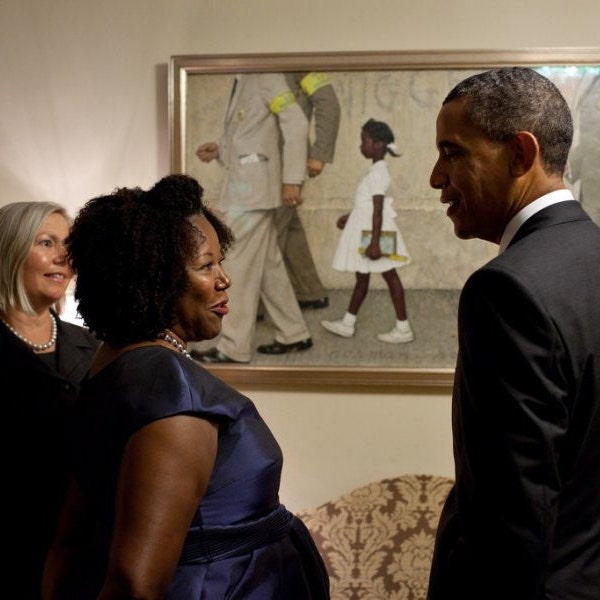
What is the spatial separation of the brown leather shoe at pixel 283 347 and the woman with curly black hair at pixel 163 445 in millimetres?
1552

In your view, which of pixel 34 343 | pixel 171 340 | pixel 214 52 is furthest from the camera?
pixel 214 52

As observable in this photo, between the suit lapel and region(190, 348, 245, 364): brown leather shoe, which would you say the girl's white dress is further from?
the suit lapel

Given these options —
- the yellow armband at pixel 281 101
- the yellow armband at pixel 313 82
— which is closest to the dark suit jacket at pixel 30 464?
the yellow armband at pixel 281 101

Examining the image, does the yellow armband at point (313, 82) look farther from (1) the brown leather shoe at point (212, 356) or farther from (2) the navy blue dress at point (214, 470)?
(2) the navy blue dress at point (214, 470)

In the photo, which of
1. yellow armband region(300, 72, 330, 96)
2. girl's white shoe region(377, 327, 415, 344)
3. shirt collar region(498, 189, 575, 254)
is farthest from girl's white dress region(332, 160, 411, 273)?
shirt collar region(498, 189, 575, 254)

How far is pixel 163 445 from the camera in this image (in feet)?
4.35

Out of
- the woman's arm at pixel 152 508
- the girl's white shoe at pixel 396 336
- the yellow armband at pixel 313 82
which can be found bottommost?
the girl's white shoe at pixel 396 336

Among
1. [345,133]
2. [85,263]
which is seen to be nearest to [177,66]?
[345,133]

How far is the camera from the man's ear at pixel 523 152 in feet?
4.45

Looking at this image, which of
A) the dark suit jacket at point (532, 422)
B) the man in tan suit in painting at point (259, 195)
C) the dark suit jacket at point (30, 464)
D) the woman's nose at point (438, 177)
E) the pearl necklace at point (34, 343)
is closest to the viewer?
the dark suit jacket at point (532, 422)

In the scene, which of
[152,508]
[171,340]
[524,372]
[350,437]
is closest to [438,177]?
[524,372]

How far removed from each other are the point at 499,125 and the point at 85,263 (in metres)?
0.78

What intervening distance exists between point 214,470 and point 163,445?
0.16 m

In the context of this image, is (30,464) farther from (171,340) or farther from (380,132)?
(380,132)
